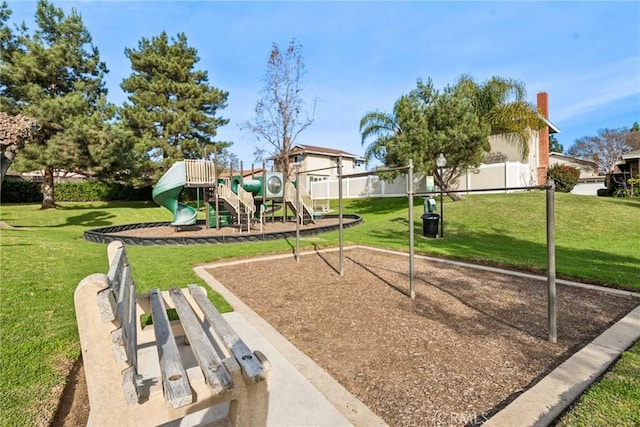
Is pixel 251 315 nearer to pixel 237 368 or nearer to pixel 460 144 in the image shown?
pixel 237 368

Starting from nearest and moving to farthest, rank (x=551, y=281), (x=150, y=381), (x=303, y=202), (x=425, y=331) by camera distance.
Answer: (x=150, y=381) < (x=551, y=281) < (x=425, y=331) < (x=303, y=202)

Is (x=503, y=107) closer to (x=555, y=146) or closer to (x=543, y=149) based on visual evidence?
(x=543, y=149)

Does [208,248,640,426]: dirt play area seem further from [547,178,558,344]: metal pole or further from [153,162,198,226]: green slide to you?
[153,162,198,226]: green slide

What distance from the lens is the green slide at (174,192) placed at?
1459 cm

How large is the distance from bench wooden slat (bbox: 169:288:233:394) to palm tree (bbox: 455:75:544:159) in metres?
23.0

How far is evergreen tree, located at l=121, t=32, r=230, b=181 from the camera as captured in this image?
1103 inches

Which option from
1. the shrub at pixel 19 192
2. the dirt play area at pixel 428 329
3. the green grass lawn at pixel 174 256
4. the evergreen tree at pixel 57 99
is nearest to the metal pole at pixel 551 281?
the dirt play area at pixel 428 329

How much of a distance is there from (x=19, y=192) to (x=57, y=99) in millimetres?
10842

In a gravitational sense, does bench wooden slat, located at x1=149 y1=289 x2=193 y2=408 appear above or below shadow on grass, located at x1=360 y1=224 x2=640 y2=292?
above

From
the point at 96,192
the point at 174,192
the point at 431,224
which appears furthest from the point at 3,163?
the point at 96,192

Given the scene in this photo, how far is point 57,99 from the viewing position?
65.4 ft

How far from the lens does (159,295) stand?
3611 mm

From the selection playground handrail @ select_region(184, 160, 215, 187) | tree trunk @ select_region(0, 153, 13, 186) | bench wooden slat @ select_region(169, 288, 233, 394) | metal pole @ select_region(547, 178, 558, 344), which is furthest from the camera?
playground handrail @ select_region(184, 160, 215, 187)

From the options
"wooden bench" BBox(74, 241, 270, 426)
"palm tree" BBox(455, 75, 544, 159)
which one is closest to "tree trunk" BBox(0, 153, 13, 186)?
"wooden bench" BBox(74, 241, 270, 426)
